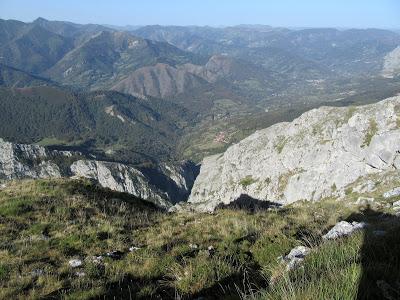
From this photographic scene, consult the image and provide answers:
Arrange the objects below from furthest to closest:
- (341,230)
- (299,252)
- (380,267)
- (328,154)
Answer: (328,154) < (341,230) < (299,252) < (380,267)

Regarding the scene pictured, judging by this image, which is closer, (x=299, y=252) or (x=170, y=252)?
(x=299, y=252)

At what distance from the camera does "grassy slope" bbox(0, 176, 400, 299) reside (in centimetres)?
740

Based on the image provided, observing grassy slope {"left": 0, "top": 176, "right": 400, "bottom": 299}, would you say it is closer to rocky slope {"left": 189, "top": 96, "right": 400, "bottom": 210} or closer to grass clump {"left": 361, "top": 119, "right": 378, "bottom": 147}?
rocky slope {"left": 189, "top": 96, "right": 400, "bottom": 210}

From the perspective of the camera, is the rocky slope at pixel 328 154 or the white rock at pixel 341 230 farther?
the rocky slope at pixel 328 154

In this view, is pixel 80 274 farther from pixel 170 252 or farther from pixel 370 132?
pixel 370 132

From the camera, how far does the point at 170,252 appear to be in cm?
1434

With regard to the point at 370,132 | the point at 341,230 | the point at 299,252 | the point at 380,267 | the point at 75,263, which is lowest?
the point at 370,132

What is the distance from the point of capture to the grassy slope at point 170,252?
24.3 ft

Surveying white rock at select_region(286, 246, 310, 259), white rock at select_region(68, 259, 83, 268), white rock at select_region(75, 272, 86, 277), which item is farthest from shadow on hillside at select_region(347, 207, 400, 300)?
white rock at select_region(68, 259, 83, 268)

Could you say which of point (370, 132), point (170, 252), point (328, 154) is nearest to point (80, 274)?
point (170, 252)

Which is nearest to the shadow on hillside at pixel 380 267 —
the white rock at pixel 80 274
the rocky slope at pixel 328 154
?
Result: the white rock at pixel 80 274

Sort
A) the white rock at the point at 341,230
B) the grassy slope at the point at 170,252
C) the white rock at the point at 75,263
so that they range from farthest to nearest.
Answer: the white rock at the point at 341,230
the white rock at the point at 75,263
the grassy slope at the point at 170,252

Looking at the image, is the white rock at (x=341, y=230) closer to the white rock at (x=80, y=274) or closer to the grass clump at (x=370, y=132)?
the white rock at (x=80, y=274)

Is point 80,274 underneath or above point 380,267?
underneath
